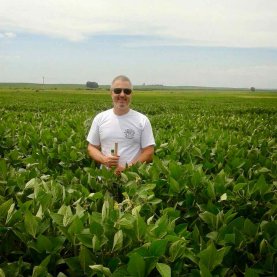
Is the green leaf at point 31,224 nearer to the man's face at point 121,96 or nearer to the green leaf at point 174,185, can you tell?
the green leaf at point 174,185

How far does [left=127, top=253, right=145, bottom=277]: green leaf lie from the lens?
1779 mm

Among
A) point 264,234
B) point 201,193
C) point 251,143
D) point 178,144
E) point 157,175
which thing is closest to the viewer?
point 264,234

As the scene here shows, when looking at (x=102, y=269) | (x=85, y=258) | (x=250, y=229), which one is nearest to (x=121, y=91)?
(x=250, y=229)

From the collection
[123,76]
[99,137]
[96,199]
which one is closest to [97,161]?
[99,137]

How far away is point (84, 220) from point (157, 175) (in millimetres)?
1342

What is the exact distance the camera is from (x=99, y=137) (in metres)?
4.78

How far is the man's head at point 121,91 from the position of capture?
177 inches

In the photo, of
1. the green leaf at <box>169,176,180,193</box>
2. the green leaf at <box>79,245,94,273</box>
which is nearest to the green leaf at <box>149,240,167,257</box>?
the green leaf at <box>79,245,94,273</box>

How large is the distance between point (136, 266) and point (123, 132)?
2.90 m

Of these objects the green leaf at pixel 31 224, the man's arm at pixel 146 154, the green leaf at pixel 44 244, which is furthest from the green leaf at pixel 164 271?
the man's arm at pixel 146 154

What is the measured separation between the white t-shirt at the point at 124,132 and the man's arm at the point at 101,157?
0.13 meters

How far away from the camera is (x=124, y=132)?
4609mm

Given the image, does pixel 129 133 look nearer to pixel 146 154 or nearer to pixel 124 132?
pixel 124 132

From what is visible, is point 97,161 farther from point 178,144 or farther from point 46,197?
point 46,197
